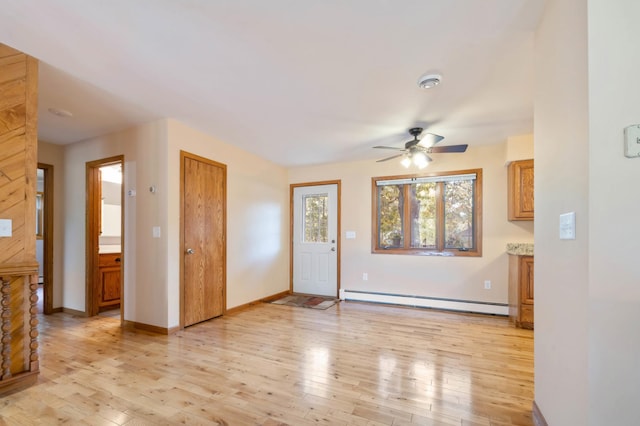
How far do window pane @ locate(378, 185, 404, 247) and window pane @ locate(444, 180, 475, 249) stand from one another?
67 centimetres

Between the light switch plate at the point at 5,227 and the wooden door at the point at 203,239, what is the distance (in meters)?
1.46

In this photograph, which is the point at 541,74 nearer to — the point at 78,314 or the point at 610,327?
the point at 610,327

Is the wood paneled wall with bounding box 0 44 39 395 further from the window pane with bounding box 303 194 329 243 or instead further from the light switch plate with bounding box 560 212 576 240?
the window pane with bounding box 303 194 329 243

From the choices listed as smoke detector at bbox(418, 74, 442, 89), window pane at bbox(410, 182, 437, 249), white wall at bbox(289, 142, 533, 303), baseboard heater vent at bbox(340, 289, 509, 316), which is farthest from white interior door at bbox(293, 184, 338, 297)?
smoke detector at bbox(418, 74, 442, 89)

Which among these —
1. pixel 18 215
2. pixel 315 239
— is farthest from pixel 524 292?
pixel 18 215

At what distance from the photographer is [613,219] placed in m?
1.10

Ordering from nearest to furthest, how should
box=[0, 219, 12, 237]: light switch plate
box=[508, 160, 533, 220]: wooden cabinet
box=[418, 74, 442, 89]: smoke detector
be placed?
box=[0, 219, 12, 237]: light switch plate
box=[418, 74, 442, 89]: smoke detector
box=[508, 160, 533, 220]: wooden cabinet

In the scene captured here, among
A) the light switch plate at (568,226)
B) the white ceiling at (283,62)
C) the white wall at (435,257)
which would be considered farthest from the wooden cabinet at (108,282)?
the light switch plate at (568,226)

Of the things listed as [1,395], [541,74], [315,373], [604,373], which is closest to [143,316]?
[1,395]

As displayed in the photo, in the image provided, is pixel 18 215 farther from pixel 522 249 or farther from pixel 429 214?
pixel 522 249

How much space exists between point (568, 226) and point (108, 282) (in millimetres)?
→ 5179

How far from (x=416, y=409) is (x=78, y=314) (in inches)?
176

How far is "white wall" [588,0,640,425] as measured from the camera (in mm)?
1084

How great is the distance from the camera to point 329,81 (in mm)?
2438
